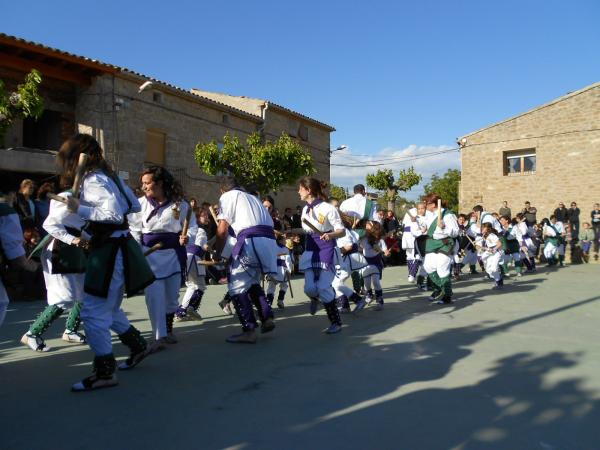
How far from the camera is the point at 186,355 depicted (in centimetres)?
513

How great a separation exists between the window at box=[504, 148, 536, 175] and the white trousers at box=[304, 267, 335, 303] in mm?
20797

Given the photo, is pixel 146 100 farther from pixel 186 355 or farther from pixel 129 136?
pixel 186 355

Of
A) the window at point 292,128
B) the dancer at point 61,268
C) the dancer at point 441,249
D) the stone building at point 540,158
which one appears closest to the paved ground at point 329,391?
the dancer at point 61,268

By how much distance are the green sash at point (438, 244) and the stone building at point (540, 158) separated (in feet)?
55.4

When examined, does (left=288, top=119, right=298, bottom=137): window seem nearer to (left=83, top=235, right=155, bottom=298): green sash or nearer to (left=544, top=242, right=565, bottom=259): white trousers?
(left=544, top=242, right=565, bottom=259): white trousers

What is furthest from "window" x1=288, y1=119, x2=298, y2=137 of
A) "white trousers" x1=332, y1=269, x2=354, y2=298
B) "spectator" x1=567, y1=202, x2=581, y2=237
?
"white trousers" x1=332, y1=269, x2=354, y2=298

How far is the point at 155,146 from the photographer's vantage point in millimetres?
21016

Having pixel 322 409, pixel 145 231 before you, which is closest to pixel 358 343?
pixel 322 409

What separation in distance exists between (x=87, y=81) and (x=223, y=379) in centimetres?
1651

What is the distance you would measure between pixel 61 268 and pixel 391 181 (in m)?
36.2

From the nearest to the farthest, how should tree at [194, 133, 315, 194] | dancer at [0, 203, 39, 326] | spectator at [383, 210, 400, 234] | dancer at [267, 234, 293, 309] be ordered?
dancer at [0, 203, 39, 326] → dancer at [267, 234, 293, 309] → spectator at [383, 210, 400, 234] → tree at [194, 133, 315, 194]

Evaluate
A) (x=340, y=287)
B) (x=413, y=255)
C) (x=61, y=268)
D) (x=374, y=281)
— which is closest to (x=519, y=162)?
(x=413, y=255)

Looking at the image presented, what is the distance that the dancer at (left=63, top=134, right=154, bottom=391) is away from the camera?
3967mm

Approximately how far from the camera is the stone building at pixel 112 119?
15.9m
